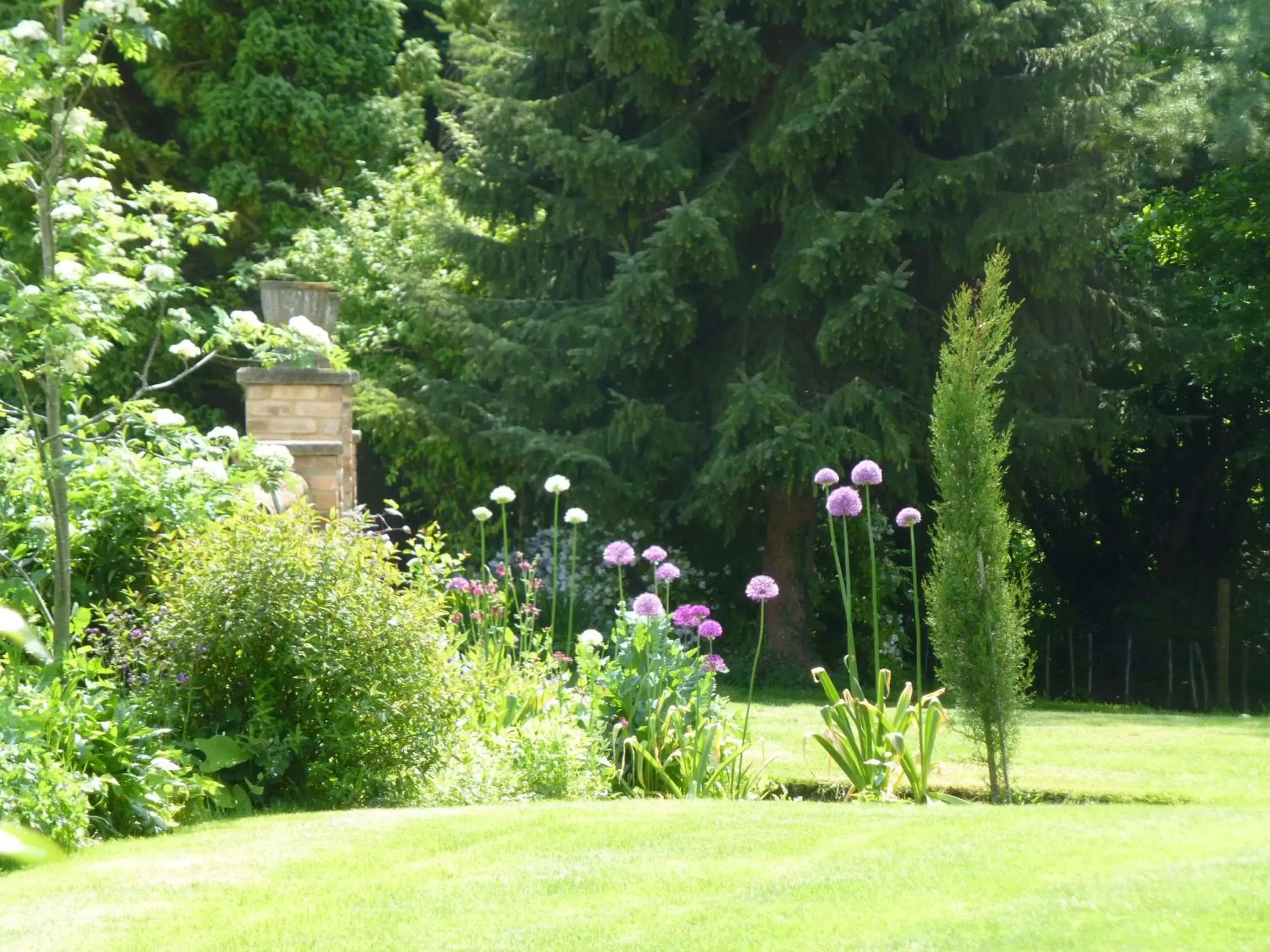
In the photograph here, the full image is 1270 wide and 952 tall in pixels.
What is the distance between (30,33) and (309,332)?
1750 mm

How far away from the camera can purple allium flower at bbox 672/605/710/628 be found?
780cm

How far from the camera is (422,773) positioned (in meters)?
6.51

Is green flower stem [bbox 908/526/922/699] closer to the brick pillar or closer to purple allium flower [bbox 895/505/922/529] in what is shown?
purple allium flower [bbox 895/505/922/529]

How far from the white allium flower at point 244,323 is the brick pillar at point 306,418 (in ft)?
6.64

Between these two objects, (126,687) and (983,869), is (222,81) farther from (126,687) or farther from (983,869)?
(983,869)

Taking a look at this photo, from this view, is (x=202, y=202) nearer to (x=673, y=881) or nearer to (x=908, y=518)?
(x=908, y=518)

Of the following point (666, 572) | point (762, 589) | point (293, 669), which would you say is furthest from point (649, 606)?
point (293, 669)

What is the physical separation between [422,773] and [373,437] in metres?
8.23

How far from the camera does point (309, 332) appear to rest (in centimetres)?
710

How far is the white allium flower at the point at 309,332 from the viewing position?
279 inches

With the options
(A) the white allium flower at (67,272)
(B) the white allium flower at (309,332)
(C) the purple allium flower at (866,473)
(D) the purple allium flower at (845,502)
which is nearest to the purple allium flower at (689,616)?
(D) the purple allium flower at (845,502)

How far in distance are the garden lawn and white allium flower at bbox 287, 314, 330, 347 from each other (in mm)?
2323

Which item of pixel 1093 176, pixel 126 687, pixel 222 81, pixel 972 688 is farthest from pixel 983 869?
pixel 222 81

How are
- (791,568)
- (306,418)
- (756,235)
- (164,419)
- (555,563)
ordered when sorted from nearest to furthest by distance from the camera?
(164,419), (555,563), (306,418), (791,568), (756,235)
